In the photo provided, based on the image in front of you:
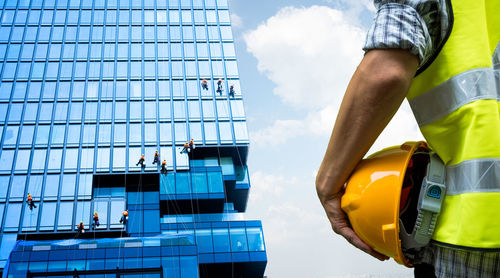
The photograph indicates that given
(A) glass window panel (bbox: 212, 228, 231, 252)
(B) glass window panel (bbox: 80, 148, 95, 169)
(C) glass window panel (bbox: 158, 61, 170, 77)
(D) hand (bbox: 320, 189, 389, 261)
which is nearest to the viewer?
(D) hand (bbox: 320, 189, 389, 261)

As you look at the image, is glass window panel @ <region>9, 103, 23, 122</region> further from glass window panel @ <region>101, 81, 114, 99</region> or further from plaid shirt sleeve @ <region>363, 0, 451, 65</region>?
plaid shirt sleeve @ <region>363, 0, 451, 65</region>

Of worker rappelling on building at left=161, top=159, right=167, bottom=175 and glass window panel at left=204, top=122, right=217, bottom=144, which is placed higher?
glass window panel at left=204, top=122, right=217, bottom=144

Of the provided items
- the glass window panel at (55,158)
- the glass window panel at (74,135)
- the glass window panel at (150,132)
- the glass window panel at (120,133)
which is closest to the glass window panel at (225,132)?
the glass window panel at (150,132)

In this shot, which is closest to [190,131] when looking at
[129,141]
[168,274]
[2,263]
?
[129,141]

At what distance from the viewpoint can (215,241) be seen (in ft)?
131

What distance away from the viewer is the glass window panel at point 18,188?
44.1m

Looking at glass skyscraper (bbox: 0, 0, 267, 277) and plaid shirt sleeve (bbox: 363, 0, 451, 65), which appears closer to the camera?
plaid shirt sleeve (bbox: 363, 0, 451, 65)

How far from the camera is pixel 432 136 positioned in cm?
161

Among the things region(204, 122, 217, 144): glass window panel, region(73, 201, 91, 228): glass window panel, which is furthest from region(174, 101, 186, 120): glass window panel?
region(73, 201, 91, 228): glass window panel

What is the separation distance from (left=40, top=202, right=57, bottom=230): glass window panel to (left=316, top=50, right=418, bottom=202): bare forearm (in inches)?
1762

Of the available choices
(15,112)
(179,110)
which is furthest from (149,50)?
(15,112)

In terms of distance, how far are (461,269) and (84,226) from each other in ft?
144

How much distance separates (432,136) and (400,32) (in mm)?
378

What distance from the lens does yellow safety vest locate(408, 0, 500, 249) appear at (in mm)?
1453
